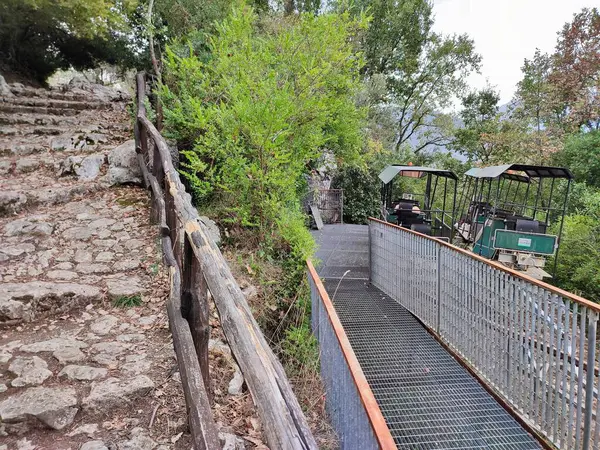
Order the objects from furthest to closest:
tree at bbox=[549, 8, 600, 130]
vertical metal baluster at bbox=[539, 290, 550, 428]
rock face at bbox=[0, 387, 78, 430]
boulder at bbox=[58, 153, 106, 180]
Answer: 1. tree at bbox=[549, 8, 600, 130]
2. boulder at bbox=[58, 153, 106, 180]
3. vertical metal baluster at bbox=[539, 290, 550, 428]
4. rock face at bbox=[0, 387, 78, 430]

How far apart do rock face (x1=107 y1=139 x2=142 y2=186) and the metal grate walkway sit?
12.1ft

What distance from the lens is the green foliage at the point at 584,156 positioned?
1253 cm

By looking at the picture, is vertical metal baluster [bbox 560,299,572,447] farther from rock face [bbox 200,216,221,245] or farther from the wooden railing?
rock face [bbox 200,216,221,245]

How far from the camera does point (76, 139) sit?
7016 millimetres

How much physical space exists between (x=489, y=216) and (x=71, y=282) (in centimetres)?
835

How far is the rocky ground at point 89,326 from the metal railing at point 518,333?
8.26ft

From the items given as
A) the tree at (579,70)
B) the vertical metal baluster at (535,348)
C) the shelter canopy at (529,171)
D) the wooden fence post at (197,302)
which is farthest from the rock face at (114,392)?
the tree at (579,70)

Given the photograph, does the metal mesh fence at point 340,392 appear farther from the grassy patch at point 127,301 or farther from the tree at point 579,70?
the tree at point 579,70

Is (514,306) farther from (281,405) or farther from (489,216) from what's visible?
(489,216)

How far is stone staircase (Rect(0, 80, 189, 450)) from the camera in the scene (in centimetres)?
192

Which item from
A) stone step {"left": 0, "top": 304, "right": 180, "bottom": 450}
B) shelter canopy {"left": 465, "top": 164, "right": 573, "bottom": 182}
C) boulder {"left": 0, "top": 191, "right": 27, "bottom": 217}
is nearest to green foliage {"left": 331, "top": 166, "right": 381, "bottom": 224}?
shelter canopy {"left": 465, "top": 164, "right": 573, "bottom": 182}

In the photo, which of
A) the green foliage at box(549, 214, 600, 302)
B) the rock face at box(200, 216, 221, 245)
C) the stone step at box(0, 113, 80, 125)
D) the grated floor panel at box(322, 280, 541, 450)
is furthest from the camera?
the green foliage at box(549, 214, 600, 302)

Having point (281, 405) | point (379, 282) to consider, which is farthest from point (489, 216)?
point (281, 405)

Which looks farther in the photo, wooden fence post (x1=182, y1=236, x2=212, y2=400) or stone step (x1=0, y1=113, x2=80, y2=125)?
stone step (x1=0, y1=113, x2=80, y2=125)
